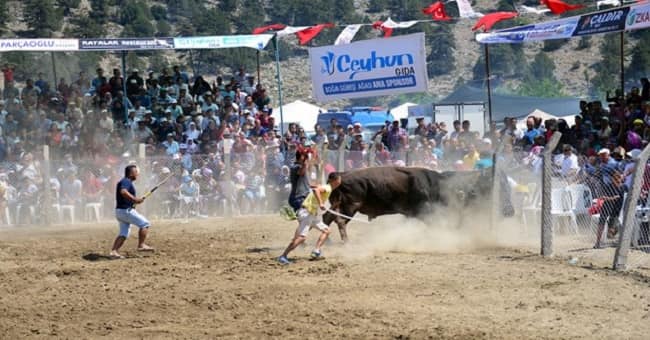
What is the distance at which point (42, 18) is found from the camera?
60.3m

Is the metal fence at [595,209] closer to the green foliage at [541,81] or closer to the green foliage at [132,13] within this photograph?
the green foliage at [541,81]

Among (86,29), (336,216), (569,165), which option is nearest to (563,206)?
(569,165)

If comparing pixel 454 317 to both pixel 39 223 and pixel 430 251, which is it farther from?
pixel 39 223

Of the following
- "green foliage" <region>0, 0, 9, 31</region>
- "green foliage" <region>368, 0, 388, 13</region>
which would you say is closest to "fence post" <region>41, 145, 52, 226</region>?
"green foliage" <region>0, 0, 9, 31</region>

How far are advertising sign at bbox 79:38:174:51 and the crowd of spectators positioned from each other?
3.69 ft

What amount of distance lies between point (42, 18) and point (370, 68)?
39661 mm

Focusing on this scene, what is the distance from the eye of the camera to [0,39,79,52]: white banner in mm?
25609

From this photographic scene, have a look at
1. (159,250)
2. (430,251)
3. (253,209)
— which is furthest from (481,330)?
(253,209)

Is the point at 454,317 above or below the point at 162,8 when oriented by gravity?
below

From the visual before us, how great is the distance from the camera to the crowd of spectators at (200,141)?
73.1 ft

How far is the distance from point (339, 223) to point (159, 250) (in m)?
3.34

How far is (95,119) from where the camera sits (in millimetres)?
26953

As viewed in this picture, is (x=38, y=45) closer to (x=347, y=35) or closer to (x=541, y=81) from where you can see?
(x=347, y=35)

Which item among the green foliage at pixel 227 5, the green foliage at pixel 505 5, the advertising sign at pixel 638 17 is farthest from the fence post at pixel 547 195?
the green foliage at pixel 505 5
